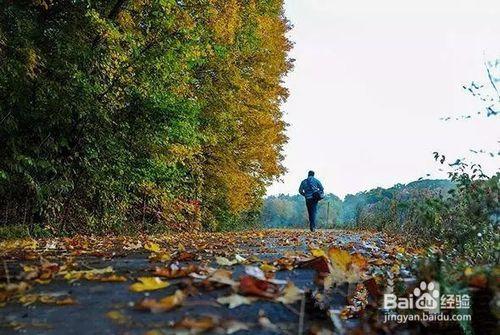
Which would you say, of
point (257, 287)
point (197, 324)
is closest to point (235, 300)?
point (257, 287)

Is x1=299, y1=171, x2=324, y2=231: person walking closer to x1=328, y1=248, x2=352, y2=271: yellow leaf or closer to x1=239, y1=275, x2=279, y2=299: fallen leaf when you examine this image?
x1=328, y1=248, x2=352, y2=271: yellow leaf

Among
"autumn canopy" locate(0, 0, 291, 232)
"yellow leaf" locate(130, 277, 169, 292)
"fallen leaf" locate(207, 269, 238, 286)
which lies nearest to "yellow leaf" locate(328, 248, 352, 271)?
"fallen leaf" locate(207, 269, 238, 286)

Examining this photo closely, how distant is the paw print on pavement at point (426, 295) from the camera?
2.57 m

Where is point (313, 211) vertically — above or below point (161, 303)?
above

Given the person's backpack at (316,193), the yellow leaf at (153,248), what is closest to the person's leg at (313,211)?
the person's backpack at (316,193)

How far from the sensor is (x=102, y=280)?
321cm

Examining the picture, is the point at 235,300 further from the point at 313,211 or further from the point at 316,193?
the point at 313,211

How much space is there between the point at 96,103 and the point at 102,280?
718cm

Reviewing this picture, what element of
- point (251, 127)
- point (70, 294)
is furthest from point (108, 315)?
point (251, 127)

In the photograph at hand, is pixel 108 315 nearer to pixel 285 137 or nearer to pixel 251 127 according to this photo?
pixel 251 127

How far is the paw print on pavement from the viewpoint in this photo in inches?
101

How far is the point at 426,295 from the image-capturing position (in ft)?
8.66

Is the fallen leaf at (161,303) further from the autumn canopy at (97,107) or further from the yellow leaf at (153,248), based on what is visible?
the autumn canopy at (97,107)

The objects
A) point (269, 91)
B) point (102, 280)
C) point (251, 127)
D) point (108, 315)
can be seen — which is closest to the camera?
point (108, 315)
